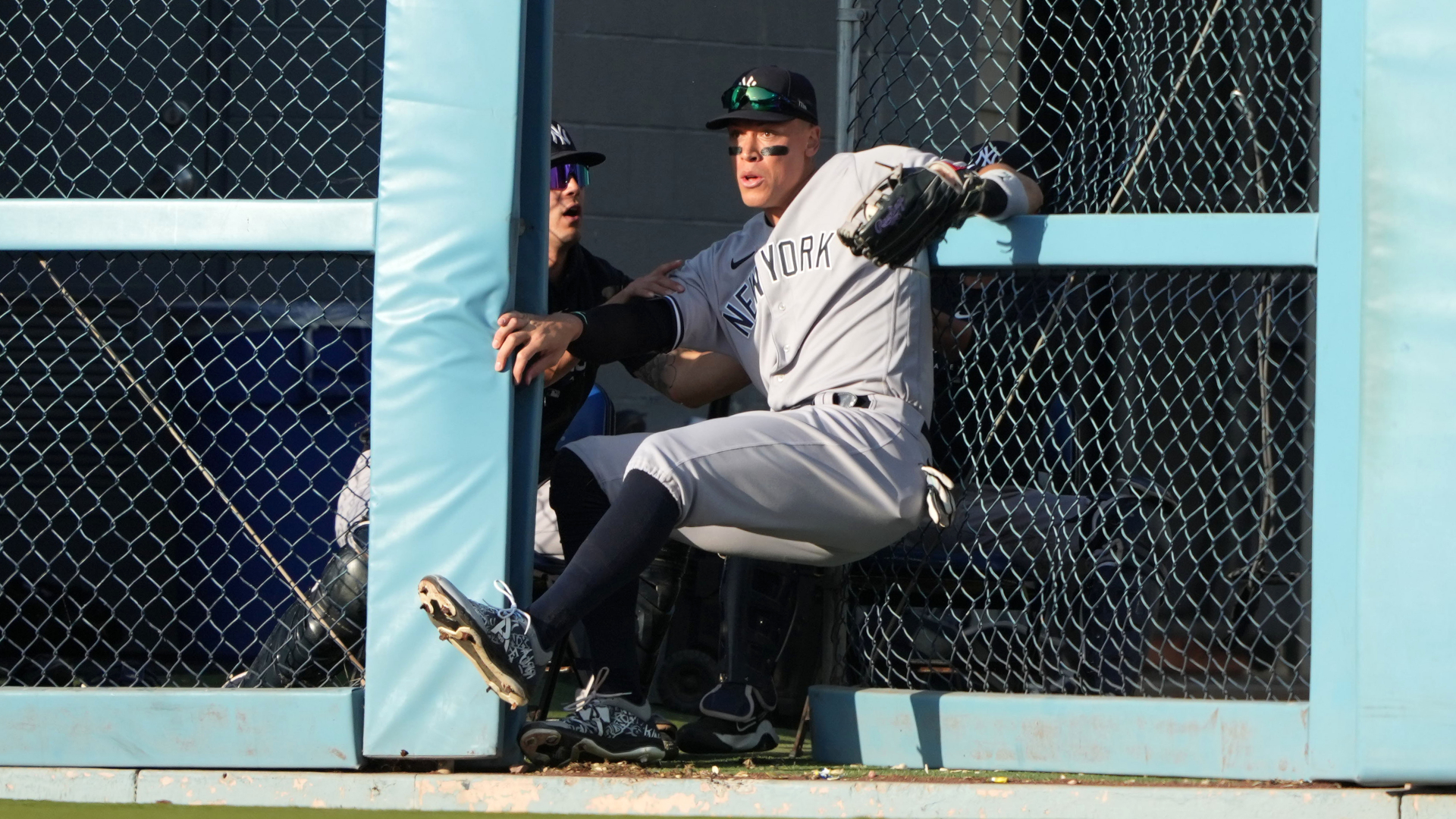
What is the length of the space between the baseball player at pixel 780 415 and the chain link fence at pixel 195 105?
211 cm

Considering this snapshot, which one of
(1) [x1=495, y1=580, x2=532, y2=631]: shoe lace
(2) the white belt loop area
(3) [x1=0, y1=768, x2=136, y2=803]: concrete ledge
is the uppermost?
(2) the white belt loop area

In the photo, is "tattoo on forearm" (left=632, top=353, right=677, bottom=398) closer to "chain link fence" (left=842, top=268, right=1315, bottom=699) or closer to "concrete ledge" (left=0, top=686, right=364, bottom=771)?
"chain link fence" (left=842, top=268, right=1315, bottom=699)

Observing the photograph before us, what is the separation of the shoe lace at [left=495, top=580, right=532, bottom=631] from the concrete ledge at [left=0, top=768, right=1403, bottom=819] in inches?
13.2

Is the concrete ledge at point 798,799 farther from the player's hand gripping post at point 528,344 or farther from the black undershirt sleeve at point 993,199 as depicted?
the black undershirt sleeve at point 993,199

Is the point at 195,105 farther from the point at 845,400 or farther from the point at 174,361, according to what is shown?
the point at 845,400

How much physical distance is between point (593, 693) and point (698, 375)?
0.98m

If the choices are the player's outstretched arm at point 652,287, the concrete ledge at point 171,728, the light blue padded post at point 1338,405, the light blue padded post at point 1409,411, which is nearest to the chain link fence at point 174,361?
the concrete ledge at point 171,728

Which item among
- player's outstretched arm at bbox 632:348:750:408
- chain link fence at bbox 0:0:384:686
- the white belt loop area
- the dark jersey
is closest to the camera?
the white belt loop area

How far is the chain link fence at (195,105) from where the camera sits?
4.89 m

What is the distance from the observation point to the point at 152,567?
4.53m

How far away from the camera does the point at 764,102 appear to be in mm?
3318

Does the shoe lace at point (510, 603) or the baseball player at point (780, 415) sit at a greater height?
the baseball player at point (780, 415)

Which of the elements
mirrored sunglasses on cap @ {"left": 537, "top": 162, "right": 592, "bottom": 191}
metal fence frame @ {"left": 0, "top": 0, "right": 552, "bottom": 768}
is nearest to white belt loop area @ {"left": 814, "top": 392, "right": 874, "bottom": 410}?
metal fence frame @ {"left": 0, "top": 0, "right": 552, "bottom": 768}

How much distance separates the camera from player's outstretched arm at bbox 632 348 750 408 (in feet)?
11.6
